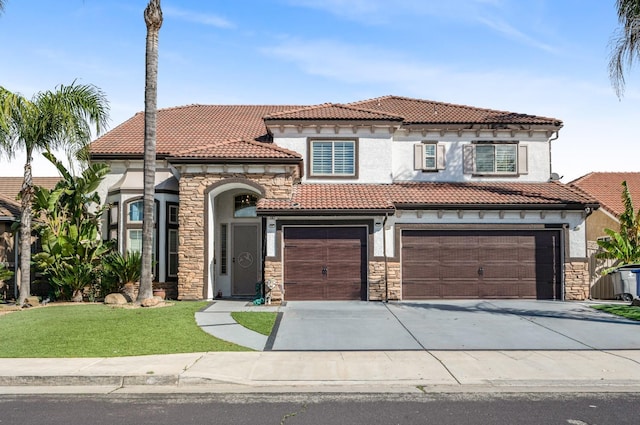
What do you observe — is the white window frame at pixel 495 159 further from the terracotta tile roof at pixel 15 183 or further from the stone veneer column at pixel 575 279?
the terracotta tile roof at pixel 15 183

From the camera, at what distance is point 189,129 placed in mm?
21891

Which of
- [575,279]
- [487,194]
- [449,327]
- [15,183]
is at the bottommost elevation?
[449,327]

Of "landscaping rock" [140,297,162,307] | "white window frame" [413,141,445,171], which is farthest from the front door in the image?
"white window frame" [413,141,445,171]

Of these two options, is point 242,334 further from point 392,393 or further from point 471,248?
point 471,248

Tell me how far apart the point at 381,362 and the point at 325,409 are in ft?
8.61

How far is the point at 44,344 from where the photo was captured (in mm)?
10586

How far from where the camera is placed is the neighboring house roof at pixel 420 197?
55.2 feet

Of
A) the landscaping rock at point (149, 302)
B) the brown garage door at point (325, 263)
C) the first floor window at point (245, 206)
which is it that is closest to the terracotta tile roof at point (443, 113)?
the brown garage door at point (325, 263)

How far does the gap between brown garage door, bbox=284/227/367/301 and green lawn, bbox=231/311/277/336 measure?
8.76 ft

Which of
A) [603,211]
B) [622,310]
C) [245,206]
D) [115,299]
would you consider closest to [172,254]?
[115,299]

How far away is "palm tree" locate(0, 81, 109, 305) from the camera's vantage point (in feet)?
52.0

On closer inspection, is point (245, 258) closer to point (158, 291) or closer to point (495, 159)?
point (158, 291)

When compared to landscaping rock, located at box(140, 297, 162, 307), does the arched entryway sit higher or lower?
higher

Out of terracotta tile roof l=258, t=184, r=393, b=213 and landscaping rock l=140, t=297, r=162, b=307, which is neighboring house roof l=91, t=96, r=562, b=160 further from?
landscaping rock l=140, t=297, r=162, b=307
